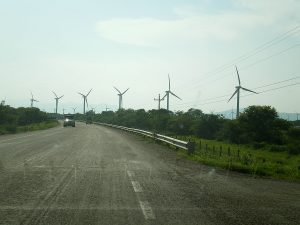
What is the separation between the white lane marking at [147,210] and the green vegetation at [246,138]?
854 cm

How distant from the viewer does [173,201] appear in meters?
9.77

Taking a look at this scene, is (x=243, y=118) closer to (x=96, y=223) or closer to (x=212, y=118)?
(x=212, y=118)

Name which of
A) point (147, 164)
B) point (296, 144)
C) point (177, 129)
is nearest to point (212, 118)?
point (177, 129)

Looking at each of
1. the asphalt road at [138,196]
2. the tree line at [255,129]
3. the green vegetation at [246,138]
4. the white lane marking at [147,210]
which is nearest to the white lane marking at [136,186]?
the asphalt road at [138,196]

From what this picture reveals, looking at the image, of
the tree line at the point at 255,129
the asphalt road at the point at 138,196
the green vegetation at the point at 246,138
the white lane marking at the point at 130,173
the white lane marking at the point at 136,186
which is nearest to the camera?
the asphalt road at the point at 138,196

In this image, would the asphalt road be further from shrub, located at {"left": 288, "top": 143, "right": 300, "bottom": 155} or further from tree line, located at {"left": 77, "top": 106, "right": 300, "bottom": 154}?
tree line, located at {"left": 77, "top": 106, "right": 300, "bottom": 154}

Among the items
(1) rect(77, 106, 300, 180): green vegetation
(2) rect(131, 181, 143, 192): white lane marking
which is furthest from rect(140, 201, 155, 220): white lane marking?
(1) rect(77, 106, 300, 180): green vegetation

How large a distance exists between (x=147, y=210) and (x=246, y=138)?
165 feet

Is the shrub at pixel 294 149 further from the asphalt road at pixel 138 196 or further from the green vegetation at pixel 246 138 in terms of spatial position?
the asphalt road at pixel 138 196

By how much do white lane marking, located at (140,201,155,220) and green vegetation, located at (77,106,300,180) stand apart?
28.0 ft

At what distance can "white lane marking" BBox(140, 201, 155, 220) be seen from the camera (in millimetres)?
8152

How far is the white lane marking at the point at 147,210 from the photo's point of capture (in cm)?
815

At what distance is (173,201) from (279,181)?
253 inches

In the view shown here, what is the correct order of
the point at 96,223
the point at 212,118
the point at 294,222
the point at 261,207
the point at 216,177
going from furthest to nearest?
1. the point at 212,118
2. the point at 216,177
3. the point at 261,207
4. the point at 294,222
5. the point at 96,223
